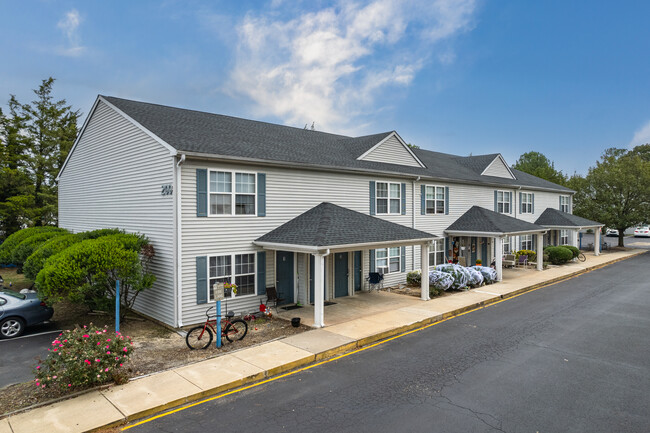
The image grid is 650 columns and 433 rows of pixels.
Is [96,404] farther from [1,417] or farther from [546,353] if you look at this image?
[546,353]

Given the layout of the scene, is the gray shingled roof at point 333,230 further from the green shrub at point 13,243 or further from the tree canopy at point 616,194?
the tree canopy at point 616,194

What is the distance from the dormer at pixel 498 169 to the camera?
26.2m

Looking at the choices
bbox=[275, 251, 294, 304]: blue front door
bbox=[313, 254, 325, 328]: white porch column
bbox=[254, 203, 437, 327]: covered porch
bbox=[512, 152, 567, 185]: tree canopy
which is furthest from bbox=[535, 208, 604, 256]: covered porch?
bbox=[313, 254, 325, 328]: white porch column

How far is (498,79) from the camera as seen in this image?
40406 millimetres

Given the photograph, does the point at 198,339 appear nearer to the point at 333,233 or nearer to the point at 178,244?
the point at 178,244

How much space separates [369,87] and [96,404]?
37.1m

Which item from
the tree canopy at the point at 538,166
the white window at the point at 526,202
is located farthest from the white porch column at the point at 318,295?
the tree canopy at the point at 538,166

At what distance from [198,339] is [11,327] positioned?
20.0ft

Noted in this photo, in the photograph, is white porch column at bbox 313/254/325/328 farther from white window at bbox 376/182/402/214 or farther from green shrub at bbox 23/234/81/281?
green shrub at bbox 23/234/81/281

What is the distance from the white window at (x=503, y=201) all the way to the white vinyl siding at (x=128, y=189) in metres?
22.1

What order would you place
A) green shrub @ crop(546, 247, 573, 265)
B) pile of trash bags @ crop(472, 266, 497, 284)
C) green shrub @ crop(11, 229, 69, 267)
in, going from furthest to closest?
green shrub @ crop(546, 247, 573, 265) → pile of trash bags @ crop(472, 266, 497, 284) → green shrub @ crop(11, 229, 69, 267)

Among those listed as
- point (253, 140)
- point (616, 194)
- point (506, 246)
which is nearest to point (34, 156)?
point (253, 140)

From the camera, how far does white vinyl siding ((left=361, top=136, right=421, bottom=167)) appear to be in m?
18.5

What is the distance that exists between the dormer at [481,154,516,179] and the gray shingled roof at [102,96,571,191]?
441cm
